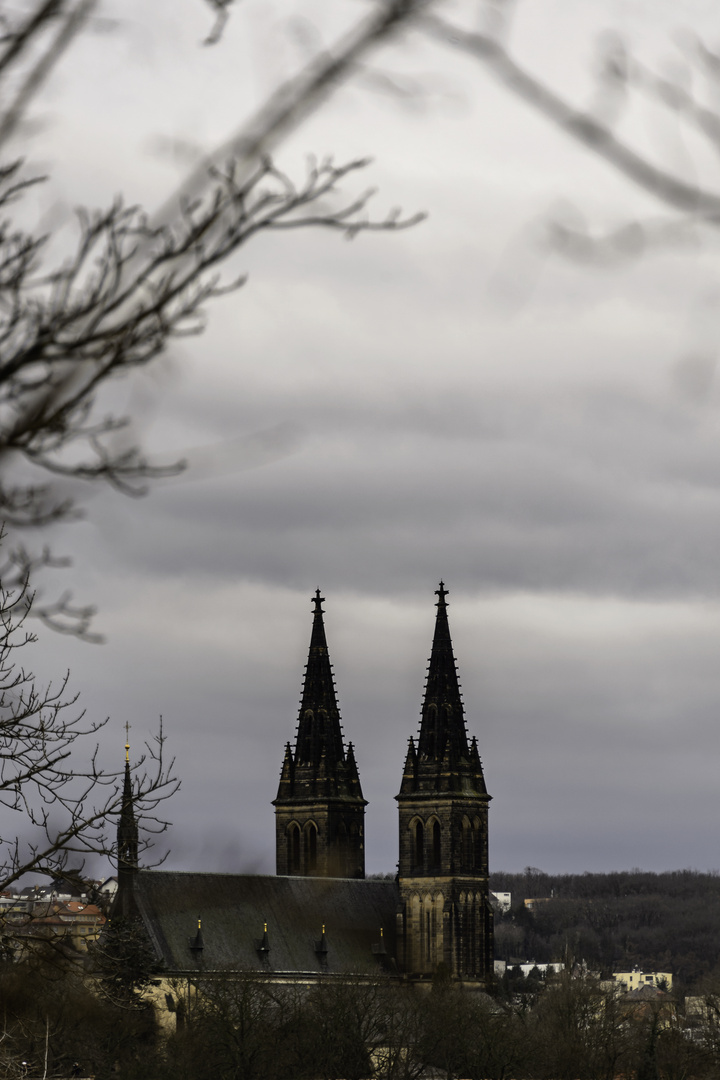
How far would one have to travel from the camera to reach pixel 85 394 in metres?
4.74

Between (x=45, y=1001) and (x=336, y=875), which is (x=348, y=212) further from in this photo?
(x=336, y=875)

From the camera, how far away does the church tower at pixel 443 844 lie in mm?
79000

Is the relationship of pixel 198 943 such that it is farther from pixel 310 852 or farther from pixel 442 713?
pixel 442 713

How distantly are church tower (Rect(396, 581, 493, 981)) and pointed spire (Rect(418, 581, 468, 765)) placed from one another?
5cm

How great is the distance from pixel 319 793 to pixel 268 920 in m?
6.88

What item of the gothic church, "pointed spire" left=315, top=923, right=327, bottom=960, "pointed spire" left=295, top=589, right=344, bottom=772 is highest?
"pointed spire" left=295, top=589, right=344, bottom=772

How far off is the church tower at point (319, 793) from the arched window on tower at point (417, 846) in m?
3.22

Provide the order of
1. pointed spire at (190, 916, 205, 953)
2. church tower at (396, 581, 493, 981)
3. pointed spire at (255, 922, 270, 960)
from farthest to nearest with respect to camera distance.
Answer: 1. church tower at (396, 581, 493, 981)
2. pointed spire at (255, 922, 270, 960)
3. pointed spire at (190, 916, 205, 953)

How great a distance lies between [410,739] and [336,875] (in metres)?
7.81

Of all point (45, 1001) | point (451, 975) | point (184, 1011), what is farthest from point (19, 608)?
point (451, 975)

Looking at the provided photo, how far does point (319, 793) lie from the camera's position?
8056 centimetres

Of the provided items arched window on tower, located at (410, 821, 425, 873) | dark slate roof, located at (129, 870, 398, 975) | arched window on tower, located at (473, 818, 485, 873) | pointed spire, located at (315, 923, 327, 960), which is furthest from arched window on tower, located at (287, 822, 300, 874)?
arched window on tower, located at (473, 818, 485, 873)

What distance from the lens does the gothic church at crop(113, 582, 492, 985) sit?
3046 inches

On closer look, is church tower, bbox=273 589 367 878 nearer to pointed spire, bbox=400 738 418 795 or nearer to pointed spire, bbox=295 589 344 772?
pointed spire, bbox=295 589 344 772
